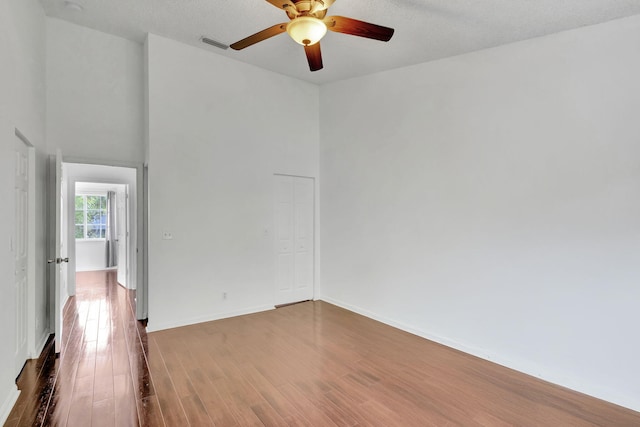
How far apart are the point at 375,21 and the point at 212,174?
8.73 ft

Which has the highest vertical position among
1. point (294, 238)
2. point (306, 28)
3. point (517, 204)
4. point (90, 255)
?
point (306, 28)

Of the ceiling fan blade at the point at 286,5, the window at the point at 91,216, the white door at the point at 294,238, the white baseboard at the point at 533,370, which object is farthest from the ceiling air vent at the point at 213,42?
the window at the point at 91,216

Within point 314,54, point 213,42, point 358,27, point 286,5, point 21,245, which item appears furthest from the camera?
point 213,42

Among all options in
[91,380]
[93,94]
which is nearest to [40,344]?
[91,380]

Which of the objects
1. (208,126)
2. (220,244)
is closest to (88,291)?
(220,244)

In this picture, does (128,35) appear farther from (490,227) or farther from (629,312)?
(629,312)

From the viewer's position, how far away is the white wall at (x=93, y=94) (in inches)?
146

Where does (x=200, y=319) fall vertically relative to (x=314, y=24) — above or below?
below

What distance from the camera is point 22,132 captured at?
106 inches

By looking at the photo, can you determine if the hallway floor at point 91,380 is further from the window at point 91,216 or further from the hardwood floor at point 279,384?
the window at point 91,216

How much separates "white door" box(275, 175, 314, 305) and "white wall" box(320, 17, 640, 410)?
1.09 metres

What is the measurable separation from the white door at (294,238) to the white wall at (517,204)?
1.09 meters

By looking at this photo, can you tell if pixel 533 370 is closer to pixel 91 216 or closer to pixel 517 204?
pixel 517 204

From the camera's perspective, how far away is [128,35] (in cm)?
393
